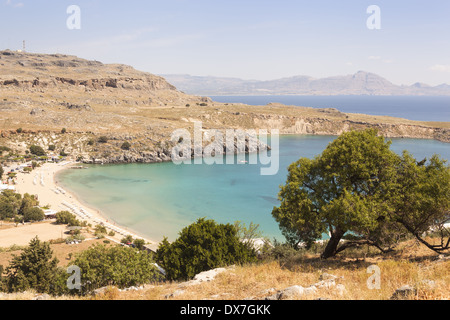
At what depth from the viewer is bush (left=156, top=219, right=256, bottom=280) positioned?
18.6 meters

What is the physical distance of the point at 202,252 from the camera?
742 inches

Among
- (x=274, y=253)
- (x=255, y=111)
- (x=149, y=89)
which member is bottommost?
(x=274, y=253)

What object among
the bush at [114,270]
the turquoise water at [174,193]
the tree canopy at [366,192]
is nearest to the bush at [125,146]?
the turquoise water at [174,193]

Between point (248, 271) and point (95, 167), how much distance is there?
68.0 metres

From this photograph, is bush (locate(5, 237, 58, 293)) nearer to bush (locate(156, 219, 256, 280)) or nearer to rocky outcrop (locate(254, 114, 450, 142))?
bush (locate(156, 219, 256, 280))

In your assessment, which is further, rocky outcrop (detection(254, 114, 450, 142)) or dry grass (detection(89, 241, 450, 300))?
rocky outcrop (detection(254, 114, 450, 142))

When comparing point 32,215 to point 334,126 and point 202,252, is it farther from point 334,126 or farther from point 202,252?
point 334,126

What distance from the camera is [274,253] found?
69.5 feet

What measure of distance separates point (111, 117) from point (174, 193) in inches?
2159

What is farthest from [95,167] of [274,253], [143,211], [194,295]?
[194,295]

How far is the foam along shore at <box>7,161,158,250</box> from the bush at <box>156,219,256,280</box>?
11.3 m

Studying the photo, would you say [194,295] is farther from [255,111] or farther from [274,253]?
[255,111]


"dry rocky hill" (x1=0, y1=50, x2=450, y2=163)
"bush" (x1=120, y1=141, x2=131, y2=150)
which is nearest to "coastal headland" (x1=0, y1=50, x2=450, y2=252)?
"bush" (x1=120, y1=141, x2=131, y2=150)
